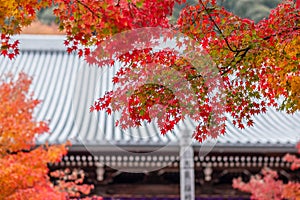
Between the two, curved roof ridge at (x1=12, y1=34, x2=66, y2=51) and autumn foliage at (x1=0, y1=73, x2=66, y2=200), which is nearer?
autumn foliage at (x1=0, y1=73, x2=66, y2=200)

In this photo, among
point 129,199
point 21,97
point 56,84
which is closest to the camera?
point 21,97

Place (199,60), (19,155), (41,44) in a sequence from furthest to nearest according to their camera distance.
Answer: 1. (41,44)
2. (19,155)
3. (199,60)

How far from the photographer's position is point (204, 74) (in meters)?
3.95

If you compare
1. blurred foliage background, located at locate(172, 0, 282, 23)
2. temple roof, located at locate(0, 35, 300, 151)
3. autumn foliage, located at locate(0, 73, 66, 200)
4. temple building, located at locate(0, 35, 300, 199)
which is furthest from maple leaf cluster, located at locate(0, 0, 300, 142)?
blurred foliage background, located at locate(172, 0, 282, 23)

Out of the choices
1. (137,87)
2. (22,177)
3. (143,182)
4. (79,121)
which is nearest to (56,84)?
(143,182)

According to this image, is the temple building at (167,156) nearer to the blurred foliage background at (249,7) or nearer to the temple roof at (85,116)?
the temple roof at (85,116)

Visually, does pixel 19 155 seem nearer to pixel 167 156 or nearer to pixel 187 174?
pixel 167 156

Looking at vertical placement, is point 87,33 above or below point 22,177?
above

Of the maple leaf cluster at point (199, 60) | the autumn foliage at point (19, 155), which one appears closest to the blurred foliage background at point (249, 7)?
the autumn foliage at point (19, 155)

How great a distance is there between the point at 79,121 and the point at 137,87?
1606 millimetres

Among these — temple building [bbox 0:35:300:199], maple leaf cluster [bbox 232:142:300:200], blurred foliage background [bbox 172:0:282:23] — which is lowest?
maple leaf cluster [bbox 232:142:300:200]

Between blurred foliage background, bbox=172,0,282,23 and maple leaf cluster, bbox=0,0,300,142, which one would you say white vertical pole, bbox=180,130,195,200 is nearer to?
blurred foliage background, bbox=172,0,282,23

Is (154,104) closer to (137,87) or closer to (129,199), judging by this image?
(137,87)

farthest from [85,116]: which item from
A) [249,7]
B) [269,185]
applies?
[249,7]
